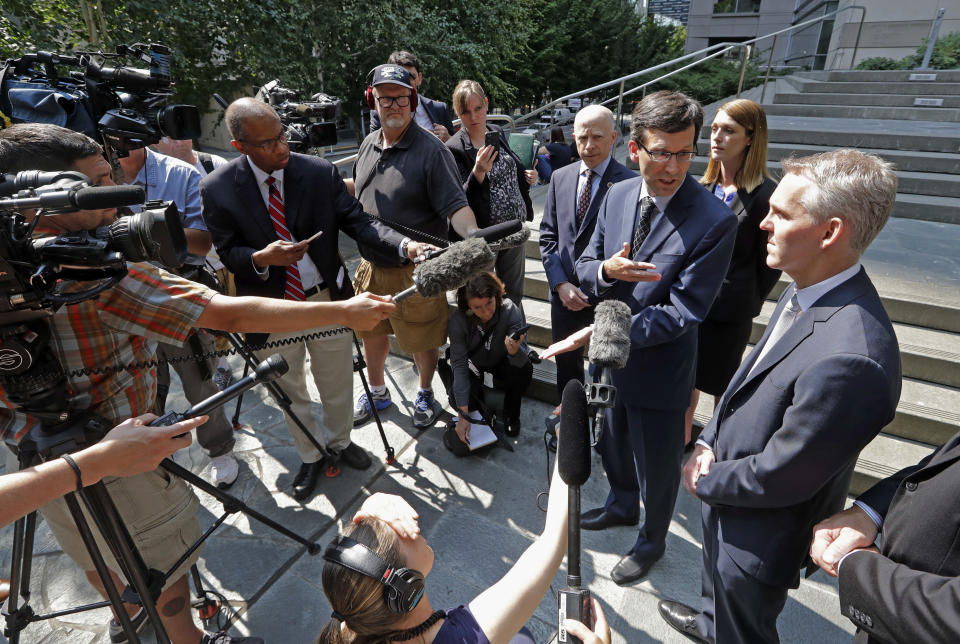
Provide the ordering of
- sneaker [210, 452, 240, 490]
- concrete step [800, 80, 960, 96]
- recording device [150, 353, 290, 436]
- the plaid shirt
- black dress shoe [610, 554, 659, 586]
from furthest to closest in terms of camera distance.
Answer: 1. concrete step [800, 80, 960, 96]
2. sneaker [210, 452, 240, 490]
3. black dress shoe [610, 554, 659, 586]
4. the plaid shirt
5. recording device [150, 353, 290, 436]

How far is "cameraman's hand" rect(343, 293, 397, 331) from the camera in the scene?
6.82 feet

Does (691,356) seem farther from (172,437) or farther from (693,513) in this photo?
(172,437)

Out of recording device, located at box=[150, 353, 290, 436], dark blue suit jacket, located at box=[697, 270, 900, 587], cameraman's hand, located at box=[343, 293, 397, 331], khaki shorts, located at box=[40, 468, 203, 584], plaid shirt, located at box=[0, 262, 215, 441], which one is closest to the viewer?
dark blue suit jacket, located at box=[697, 270, 900, 587]

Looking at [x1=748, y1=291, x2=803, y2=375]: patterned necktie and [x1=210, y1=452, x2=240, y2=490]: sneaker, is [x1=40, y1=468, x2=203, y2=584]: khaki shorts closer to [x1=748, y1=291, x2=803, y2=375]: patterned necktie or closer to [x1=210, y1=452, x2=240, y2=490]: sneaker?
[x1=210, y1=452, x2=240, y2=490]: sneaker

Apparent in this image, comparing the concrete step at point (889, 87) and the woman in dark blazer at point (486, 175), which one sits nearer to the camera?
the woman in dark blazer at point (486, 175)

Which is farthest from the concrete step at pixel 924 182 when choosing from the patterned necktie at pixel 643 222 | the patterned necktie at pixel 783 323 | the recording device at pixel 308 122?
the patterned necktie at pixel 783 323

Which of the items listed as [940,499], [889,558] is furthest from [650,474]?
[940,499]

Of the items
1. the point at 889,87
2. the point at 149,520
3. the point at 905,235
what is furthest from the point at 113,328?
the point at 889,87

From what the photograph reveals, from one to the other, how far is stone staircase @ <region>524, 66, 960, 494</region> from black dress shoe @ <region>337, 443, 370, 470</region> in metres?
1.53

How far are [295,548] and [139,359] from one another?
1564mm

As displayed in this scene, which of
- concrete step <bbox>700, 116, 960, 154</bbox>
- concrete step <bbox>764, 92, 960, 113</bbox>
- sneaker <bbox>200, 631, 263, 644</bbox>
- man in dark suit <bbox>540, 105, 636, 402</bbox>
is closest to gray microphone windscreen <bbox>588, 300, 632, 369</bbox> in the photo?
man in dark suit <bbox>540, 105, 636, 402</bbox>

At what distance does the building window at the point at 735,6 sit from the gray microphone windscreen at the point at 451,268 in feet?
108

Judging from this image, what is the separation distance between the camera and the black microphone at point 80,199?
1.22 meters

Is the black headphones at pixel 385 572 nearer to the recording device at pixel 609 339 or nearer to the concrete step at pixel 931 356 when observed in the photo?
the recording device at pixel 609 339
